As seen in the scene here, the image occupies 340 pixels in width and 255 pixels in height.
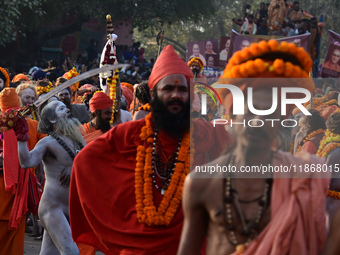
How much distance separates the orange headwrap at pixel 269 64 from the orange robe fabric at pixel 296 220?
0.49 m

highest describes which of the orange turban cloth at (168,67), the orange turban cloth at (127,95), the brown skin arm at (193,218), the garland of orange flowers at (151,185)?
the orange turban cloth at (168,67)

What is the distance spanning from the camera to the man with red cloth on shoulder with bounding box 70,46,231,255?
5602 mm

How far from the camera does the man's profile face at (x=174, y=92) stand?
5.80 metres

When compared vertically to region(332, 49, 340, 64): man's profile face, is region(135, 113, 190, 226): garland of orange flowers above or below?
above

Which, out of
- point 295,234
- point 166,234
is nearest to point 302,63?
point 295,234

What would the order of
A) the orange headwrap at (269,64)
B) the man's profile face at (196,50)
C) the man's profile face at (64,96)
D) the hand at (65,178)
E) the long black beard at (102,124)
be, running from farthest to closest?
the man's profile face at (196,50) → the man's profile face at (64,96) → the long black beard at (102,124) → the hand at (65,178) → the orange headwrap at (269,64)

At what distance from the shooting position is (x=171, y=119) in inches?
225

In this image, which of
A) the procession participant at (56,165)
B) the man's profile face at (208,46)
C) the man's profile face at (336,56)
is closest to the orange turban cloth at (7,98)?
the procession participant at (56,165)

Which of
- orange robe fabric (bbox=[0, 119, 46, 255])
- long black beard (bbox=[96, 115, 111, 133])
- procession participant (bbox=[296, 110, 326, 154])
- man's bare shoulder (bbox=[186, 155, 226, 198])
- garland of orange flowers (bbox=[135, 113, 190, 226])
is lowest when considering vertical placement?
orange robe fabric (bbox=[0, 119, 46, 255])

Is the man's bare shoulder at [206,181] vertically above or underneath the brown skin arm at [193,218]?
above

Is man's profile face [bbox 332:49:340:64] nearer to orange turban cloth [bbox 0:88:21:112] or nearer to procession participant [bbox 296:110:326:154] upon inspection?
procession participant [bbox 296:110:326:154]

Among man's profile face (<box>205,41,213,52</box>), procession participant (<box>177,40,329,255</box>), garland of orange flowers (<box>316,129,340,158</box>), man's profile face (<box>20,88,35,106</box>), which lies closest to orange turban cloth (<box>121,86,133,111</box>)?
man's profile face (<box>20,88,35,106</box>)

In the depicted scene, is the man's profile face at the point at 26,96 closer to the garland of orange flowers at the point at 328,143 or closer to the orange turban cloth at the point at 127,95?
the orange turban cloth at the point at 127,95

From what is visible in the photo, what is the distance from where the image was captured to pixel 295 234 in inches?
131
